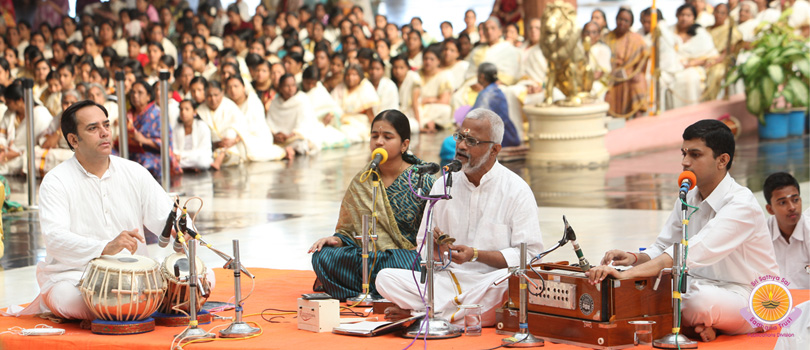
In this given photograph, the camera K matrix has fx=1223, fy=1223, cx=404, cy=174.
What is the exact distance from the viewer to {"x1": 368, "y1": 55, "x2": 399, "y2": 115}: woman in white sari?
1606 cm

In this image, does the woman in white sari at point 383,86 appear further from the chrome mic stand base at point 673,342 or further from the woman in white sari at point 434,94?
the chrome mic stand base at point 673,342

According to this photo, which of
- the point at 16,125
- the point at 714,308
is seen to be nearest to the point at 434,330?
the point at 714,308

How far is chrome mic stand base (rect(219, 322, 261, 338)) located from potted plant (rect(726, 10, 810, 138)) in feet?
33.4

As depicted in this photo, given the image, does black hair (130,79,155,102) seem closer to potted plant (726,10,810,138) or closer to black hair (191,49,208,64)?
black hair (191,49,208,64)

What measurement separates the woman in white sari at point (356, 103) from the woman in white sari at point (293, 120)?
2.92 ft

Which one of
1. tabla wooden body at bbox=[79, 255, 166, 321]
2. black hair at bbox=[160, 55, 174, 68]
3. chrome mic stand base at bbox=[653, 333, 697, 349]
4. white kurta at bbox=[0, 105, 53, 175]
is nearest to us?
chrome mic stand base at bbox=[653, 333, 697, 349]

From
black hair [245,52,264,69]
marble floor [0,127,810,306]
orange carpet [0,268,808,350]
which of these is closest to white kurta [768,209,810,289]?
A: orange carpet [0,268,808,350]

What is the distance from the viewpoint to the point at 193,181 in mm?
12023

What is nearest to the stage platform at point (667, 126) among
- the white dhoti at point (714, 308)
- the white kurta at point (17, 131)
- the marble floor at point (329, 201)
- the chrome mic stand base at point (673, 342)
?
the marble floor at point (329, 201)

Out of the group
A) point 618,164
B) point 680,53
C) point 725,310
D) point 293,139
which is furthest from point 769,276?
point 680,53

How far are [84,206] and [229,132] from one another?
7.82m

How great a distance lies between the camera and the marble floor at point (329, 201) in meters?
7.85

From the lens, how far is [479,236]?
5.45m

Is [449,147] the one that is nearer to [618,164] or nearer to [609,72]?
[618,164]
